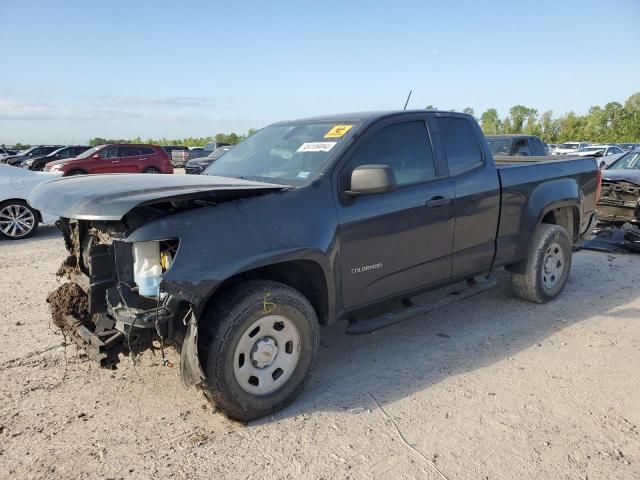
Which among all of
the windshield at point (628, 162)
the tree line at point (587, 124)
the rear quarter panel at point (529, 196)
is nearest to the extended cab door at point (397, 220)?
the rear quarter panel at point (529, 196)

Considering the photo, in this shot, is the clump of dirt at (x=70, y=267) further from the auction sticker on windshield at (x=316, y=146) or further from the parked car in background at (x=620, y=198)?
the parked car in background at (x=620, y=198)

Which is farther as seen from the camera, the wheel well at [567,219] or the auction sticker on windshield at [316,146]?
the wheel well at [567,219]

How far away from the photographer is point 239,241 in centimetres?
291

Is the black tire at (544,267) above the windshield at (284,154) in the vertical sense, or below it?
below

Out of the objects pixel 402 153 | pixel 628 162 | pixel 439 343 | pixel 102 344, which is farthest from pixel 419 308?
pixel 628 162

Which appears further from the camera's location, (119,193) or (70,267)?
(70,267)

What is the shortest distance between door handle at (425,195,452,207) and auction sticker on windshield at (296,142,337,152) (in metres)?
0.91

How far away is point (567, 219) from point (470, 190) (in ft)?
6.61

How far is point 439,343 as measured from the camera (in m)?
4.32

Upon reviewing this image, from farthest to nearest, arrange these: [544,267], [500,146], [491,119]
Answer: [491,119]
[500,146]
[544,267]

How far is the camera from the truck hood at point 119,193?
2.69 metres

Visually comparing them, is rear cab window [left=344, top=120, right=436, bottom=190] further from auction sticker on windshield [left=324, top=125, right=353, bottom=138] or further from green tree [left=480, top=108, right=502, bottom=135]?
green tree [left=480, top=108, right=502, bottom=135]

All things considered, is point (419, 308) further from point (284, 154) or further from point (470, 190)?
point (284, 154)

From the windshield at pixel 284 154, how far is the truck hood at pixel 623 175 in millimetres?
6182
